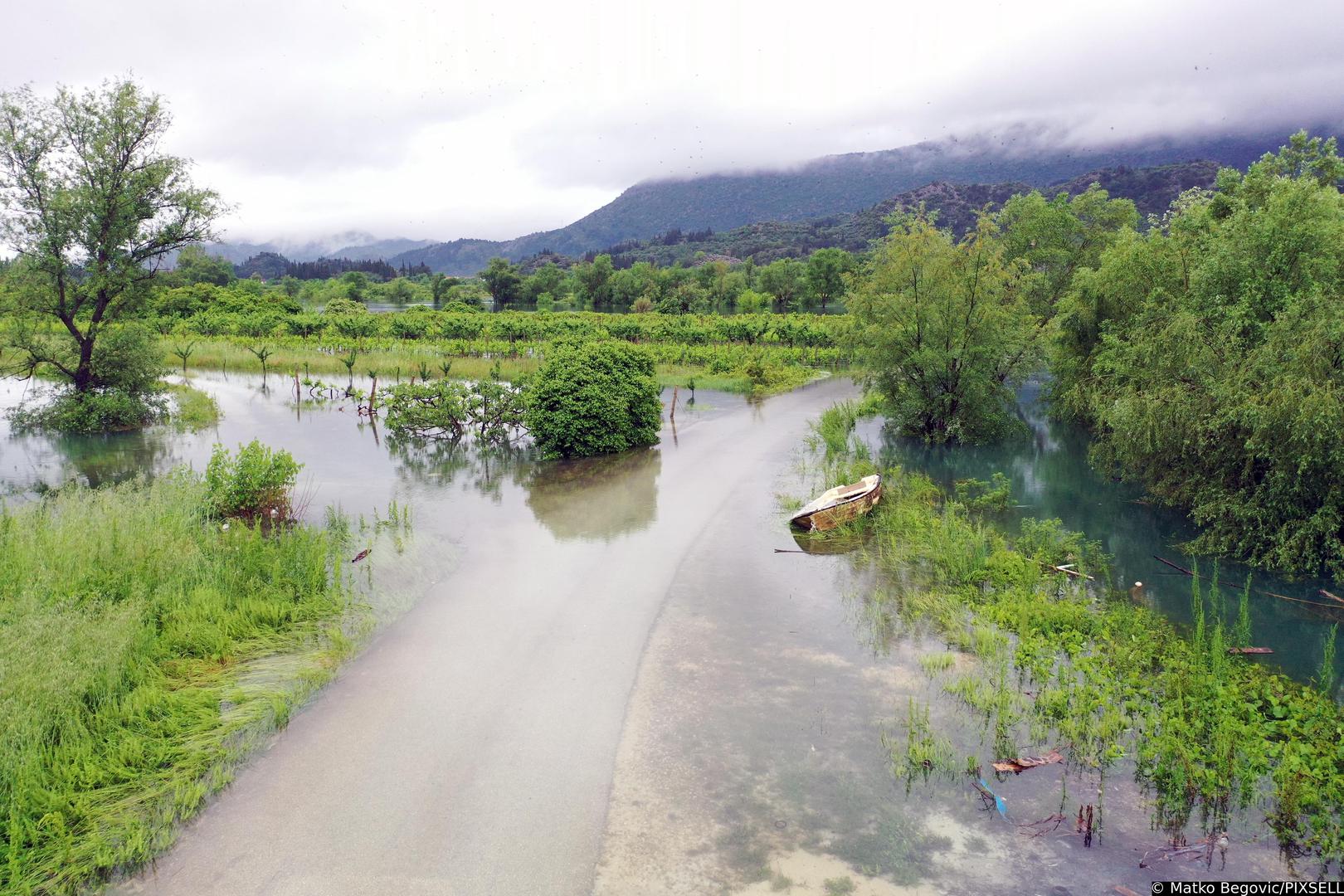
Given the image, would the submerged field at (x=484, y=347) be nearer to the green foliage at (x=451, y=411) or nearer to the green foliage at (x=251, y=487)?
the green foliage at (x=451, y=411)

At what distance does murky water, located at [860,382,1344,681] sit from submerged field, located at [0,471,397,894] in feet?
39.8

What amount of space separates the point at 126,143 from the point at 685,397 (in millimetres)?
20834

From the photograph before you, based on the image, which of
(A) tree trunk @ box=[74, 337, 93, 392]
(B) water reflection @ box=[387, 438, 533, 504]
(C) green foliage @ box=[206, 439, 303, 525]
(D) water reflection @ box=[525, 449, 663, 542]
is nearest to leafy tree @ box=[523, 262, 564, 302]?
(A) tree trunk @ box=[74, 337, 93, 392]

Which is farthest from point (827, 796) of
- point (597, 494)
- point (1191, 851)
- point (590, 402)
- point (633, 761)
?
point (590, 402)

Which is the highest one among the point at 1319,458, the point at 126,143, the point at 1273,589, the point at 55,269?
the point at 126,143

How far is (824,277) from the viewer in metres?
85.0

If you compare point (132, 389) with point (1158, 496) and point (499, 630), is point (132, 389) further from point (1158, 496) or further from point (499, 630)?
point (1158, 496)

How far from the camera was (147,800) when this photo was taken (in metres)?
6.83

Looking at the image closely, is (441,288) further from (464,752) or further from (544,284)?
(464,752)

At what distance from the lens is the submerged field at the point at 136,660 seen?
21.4 feet

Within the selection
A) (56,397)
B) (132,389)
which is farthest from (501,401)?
(56,397)

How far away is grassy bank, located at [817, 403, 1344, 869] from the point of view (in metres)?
7.00

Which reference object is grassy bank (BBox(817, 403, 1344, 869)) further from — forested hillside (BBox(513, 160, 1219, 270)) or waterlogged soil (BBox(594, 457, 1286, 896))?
forested hillside (BBox(513, 160, 1219, 270))

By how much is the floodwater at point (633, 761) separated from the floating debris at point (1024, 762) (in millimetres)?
108
